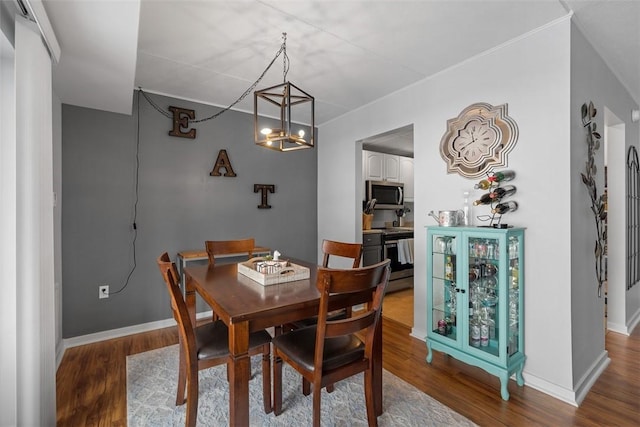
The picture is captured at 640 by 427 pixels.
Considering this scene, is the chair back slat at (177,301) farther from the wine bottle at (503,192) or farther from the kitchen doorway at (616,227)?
the kitchen doorway at (616,227)

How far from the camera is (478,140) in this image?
239 cm

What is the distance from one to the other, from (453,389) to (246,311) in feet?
5.36

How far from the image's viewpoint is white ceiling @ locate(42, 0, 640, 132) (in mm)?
1773

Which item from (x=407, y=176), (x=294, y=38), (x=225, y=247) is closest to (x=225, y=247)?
(x=225, y=247)

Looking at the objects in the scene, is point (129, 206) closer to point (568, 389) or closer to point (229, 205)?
point (229, 205)

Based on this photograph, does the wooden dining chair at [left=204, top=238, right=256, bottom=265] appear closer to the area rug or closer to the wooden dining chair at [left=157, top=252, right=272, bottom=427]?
the wooden dining chair at [left=157, top=252, right=272, bottom=427]

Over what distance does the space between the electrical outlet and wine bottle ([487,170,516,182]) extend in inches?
138

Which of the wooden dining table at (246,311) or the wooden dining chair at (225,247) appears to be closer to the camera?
the wooden dining table at (246,311)

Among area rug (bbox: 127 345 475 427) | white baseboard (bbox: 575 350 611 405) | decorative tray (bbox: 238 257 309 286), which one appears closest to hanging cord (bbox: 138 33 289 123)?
decorative tray (bbox: 238 257 309 286)

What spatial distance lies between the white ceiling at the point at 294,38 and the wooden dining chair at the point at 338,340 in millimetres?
1603

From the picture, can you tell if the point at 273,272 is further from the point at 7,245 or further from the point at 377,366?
the point at 7,245

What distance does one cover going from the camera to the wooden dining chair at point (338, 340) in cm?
135

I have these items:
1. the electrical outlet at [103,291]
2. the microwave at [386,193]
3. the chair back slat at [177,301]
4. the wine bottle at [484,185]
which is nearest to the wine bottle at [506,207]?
the wine bottle at [484,185]

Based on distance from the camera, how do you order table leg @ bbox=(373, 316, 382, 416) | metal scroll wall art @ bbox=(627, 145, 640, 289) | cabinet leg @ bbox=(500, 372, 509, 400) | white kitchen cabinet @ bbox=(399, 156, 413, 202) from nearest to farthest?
table leg @ bbox=(373, 316, 382, 416)
cabinet leg @ bbox=(500, 372, 509, 400)
metal scroll wall art @ bbox=(627, 145, 640, 289)
white kitchen cabinet @ bbox=(399, 156, 413, 202)
